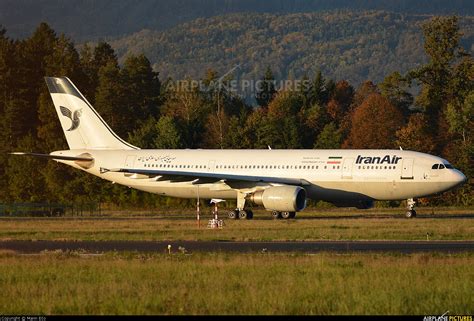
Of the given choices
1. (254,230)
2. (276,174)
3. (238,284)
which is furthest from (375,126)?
(238,284)

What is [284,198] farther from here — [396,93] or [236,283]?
[396,93]

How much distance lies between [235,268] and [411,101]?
3602 inches

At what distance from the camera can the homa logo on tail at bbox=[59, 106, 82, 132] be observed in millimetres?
63844

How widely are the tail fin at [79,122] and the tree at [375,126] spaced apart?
3404 cm

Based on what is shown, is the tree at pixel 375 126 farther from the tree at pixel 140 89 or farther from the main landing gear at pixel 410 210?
the main landing gear at pixel 410 210

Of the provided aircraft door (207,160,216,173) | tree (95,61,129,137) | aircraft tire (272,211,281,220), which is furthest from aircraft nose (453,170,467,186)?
tree (95,61,129,137)

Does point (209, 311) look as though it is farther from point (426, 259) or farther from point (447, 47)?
point (447, 47)

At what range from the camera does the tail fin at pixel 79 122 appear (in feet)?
207

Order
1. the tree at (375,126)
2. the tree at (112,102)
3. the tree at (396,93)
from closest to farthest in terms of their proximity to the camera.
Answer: the tree at (375,126), the tree at (112,102), the tree at (396,93)

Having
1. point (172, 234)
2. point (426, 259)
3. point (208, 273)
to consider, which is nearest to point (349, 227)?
point (172, 234)

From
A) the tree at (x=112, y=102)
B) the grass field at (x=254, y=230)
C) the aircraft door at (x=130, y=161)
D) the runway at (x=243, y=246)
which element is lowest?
the runway at (x=243, y=246)

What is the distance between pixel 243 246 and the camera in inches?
1351

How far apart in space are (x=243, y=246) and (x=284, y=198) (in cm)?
1783

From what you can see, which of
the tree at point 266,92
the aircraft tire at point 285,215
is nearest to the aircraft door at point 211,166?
the aircraft tire at point 285,215
